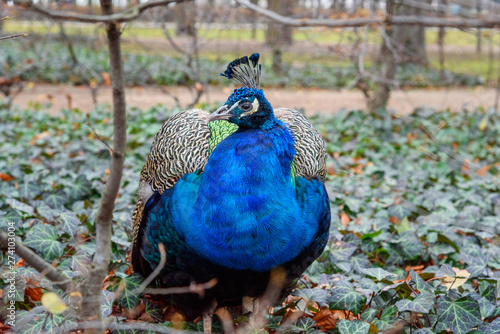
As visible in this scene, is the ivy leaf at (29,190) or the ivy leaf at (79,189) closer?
the ivy leaf at (29,190)

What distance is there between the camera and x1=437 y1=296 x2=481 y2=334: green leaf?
2.20 metres

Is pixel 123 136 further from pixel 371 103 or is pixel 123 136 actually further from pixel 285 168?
pixel 371 103

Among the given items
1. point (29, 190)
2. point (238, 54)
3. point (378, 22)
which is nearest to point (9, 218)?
point (29, 190)

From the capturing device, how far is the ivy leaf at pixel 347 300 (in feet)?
7.57

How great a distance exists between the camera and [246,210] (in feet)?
6.23

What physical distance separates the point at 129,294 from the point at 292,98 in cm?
919

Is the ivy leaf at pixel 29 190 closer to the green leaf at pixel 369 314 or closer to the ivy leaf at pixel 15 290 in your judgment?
the ivy leaf at pixel 15 290

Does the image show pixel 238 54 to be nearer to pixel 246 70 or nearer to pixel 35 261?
pixel 246 70

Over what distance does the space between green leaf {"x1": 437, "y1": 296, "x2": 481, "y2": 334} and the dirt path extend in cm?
653

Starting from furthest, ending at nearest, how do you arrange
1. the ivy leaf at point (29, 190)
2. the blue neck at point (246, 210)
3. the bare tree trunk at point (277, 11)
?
the bare tree trunk at point (277, 11), the ivy leaf at point (29, 190), the blue neck at point (246, 210)

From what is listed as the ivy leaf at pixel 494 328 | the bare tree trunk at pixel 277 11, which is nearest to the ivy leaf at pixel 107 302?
the ivy leaf at pixel 494 328

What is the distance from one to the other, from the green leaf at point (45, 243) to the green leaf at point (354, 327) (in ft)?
4.47

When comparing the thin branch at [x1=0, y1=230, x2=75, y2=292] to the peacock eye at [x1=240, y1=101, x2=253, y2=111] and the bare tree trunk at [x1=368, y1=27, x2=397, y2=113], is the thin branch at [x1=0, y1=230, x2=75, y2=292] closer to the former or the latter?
the peacock eye at [x1=240, y1=101, x2=253, y2=111]

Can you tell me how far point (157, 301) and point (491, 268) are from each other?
188 cm
